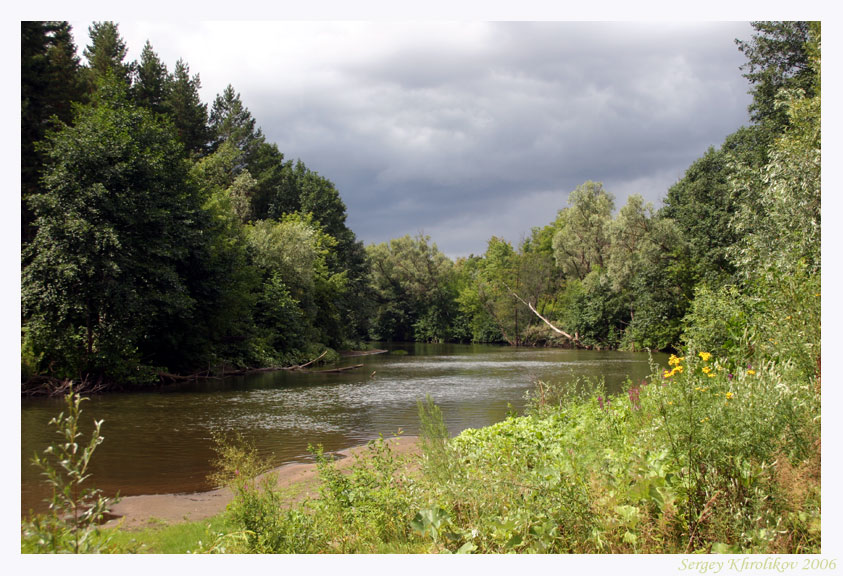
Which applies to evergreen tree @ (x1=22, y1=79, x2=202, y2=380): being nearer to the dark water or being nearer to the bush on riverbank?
the dark water

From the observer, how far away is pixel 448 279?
7512cm

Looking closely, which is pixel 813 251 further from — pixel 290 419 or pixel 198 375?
pixel 198 375

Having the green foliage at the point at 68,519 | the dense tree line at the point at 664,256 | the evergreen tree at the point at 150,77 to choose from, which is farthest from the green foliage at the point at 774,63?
the evergreen tree at the point at 150,77

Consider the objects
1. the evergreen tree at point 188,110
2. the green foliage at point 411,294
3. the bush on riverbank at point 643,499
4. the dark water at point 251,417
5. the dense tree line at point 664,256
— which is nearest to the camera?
the bush on riverbank at point 643,499

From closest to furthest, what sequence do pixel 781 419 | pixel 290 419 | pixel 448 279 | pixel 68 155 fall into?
1. pixel 781 419
2. pixel 290 419
3. pixel 68 155
4. pixel 448 279

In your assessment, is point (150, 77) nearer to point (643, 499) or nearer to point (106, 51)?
point (106, 51)

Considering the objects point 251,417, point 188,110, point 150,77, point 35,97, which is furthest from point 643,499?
point 188,110

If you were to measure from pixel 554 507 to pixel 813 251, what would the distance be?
262 inches

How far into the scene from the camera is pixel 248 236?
33.8m

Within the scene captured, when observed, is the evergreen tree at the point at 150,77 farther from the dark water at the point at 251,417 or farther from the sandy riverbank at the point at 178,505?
the sandy riverbank at the point at 178,505

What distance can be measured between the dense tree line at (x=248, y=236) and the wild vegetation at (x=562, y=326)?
4.3 inches

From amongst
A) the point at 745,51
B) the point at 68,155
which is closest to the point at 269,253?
the point at 68,155

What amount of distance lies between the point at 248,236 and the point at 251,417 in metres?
20.9

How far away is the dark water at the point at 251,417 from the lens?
31.1ft
